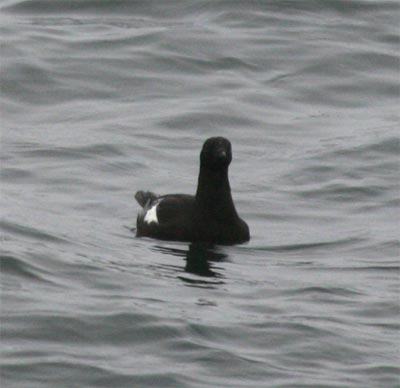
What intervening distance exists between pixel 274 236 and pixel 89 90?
6.25 metres

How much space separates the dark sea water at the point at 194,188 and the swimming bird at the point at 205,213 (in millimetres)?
154

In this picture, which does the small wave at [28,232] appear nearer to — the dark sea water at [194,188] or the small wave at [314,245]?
the dark sea water at [194,188]

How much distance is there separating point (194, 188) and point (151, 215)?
241 cm

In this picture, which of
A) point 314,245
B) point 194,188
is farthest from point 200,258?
point 194,188

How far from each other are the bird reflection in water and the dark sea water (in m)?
0.03

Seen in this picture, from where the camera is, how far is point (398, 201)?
16.6 meters

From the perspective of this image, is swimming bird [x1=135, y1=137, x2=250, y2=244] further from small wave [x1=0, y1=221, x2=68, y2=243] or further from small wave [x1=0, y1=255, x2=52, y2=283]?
small wave [x1=0, y1=255, x2=52, y2=283]

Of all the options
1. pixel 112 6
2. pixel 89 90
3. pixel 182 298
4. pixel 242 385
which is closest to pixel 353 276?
pixel 182 298

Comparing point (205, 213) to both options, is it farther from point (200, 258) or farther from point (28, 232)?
point (28, 232)

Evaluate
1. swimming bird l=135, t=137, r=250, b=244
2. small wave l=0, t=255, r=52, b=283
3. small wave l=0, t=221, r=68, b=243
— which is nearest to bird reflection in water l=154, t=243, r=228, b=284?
swimming bird l=135, t=137, r=250, b=244

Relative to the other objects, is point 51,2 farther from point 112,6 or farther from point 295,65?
point 295,65

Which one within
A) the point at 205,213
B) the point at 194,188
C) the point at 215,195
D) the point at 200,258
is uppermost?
the point at 215,195

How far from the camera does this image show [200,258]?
546 inches

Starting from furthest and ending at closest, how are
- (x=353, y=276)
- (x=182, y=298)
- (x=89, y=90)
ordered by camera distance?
(x=89, y=90), (x=353, y=276), (x=182, y=298)
